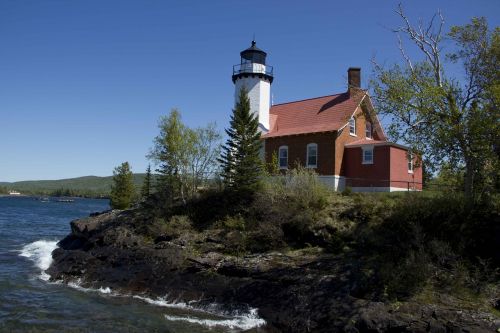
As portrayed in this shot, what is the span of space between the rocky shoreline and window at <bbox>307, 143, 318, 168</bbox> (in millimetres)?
12232

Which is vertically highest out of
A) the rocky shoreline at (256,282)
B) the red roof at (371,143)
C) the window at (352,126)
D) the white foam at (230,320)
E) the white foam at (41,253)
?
the window at (352,126)

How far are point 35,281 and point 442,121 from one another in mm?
18842

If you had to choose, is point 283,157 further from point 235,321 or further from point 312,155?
point 235,321

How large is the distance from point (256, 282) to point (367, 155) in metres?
17.3

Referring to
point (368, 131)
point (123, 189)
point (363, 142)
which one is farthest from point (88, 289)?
point (123, 189)

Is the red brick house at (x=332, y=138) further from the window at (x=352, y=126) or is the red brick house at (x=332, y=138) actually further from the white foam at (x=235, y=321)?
the white foam at (x=235, y=321)

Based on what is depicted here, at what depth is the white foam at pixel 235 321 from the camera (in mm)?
13242

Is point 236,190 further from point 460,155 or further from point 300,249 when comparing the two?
point 460,155

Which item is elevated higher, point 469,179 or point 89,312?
point 469,179

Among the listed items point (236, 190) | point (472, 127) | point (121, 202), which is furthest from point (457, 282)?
point (121, 202)

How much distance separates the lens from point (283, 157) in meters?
33.3

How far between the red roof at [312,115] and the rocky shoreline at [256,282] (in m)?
13.9

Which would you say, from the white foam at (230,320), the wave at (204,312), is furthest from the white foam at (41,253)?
the white foam at (230,320)

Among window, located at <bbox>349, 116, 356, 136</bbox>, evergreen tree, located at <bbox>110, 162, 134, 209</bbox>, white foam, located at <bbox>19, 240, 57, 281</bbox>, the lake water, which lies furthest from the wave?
evergreen tree, located at <bbox>110, 162, 134, 209</bbox>
